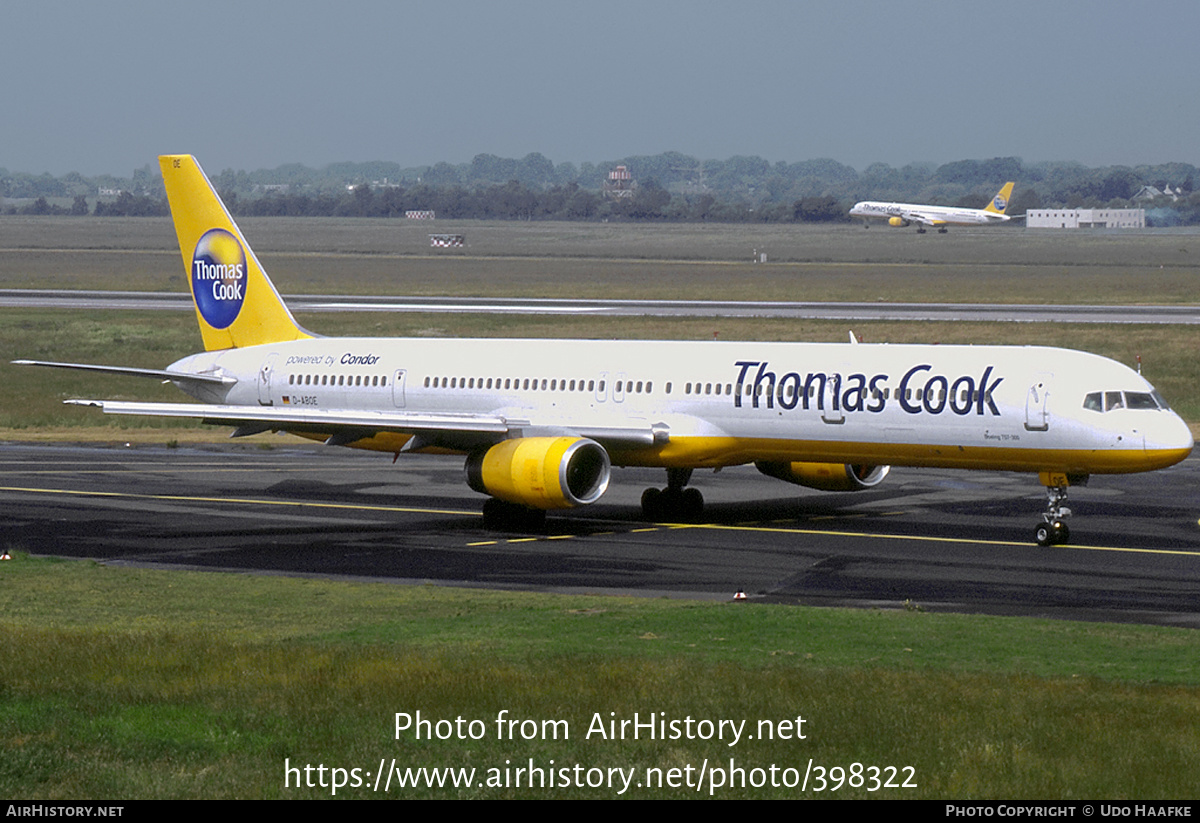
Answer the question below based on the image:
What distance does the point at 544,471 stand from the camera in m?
35.4

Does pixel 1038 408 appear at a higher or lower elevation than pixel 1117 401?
lower

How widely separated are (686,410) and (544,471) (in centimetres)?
414

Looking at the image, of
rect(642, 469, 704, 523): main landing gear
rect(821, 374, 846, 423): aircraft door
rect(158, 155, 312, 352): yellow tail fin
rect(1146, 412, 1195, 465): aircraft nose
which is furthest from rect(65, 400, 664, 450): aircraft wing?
rect(1146, 412, 1195, 465): aircraft nose

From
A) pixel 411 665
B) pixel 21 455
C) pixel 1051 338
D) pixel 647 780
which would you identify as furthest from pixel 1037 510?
pixel 1051 338

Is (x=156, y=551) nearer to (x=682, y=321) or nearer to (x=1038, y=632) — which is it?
(x=1038, y=632)

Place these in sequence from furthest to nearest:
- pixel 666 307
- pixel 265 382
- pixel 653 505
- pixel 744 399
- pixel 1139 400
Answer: pixel 666 307 < pixel 265 382 < pixel 653 505 < pixel 744 399 < pixel 1139 400

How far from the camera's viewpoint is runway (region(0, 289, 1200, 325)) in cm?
9138

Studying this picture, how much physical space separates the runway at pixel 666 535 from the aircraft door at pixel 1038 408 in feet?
8.25

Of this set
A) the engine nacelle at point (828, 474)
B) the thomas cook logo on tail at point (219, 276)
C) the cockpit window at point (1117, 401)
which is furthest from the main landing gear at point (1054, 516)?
the thomas cook logo on tail at point (219, 276)

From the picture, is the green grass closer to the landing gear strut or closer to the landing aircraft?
the landing gear strut

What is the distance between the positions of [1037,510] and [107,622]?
23.7 metres

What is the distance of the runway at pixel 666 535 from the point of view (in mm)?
28766

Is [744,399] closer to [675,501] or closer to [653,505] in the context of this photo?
[675,501]

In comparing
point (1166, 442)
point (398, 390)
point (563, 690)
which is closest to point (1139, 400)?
point (1166, 442)
